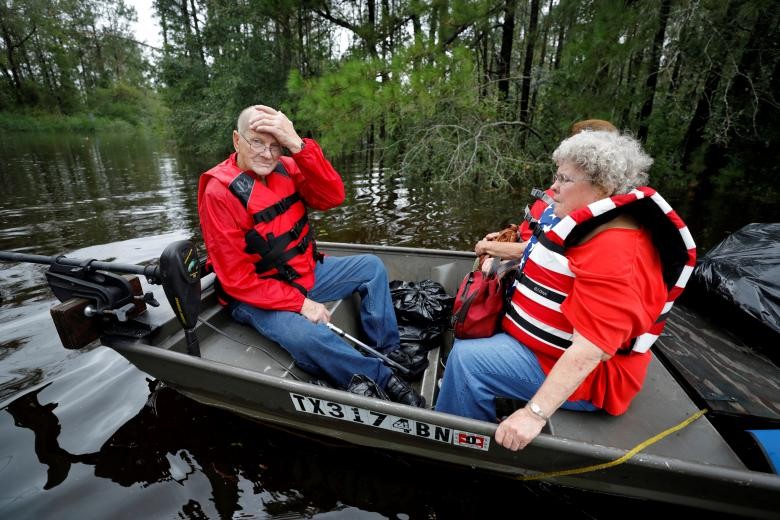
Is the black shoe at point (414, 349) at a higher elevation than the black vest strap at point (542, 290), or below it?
below

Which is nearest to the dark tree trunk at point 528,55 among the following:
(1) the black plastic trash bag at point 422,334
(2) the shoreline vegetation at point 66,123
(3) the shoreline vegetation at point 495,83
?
(3) the shoreline vegetation at point 495,83

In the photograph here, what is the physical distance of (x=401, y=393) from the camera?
237 centimetres

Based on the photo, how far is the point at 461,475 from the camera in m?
2.26

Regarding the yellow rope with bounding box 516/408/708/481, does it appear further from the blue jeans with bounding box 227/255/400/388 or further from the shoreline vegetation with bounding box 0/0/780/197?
the shoreline vegetation with bounding box 0/0/780/197

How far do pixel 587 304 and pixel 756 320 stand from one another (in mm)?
1742

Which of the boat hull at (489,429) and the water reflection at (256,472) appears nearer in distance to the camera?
the boat hull at (489,429)

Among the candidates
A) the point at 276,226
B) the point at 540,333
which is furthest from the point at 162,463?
Answer: the point at 540,333

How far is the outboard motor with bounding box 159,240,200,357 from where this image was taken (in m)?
1.96

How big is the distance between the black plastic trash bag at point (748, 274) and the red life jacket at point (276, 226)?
9.09ft

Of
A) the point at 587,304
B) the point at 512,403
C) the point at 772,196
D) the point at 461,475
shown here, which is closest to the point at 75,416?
the point at 461,475

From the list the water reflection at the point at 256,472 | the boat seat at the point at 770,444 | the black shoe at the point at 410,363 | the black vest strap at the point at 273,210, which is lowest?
the water reflection at the point at 256,472

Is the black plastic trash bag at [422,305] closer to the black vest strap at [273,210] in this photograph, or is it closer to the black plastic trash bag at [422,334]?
the black plastic trash bag at [422,334]

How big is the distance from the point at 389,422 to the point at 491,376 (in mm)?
532

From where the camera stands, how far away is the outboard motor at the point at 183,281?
6.43 feet
